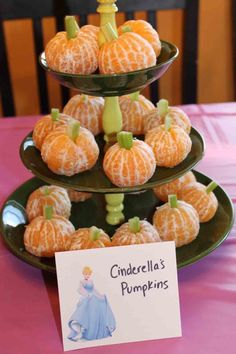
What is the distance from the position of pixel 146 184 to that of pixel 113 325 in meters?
0.21

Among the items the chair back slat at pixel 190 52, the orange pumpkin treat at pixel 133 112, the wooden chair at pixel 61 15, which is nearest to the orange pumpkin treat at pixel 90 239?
the orange pumpkin treat at pixel 133 112

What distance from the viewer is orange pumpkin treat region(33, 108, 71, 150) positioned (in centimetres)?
88

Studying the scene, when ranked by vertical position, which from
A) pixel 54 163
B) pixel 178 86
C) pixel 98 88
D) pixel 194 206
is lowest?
pixel 178 86

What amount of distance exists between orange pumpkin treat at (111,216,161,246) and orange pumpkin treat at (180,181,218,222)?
0.42 ft

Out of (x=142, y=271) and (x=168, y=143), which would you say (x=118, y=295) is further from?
(x=168, y=143)

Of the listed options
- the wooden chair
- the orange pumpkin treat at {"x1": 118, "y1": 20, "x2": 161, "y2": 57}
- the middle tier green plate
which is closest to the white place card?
the middle tier green plate

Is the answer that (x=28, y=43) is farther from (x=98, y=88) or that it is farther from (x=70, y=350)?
(x=70, y=350)

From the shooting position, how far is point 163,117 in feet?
2.95

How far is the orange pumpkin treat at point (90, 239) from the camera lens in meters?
0.81

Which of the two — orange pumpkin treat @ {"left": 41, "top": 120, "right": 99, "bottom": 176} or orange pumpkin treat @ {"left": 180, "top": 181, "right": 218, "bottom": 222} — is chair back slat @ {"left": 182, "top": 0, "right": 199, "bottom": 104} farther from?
orange pumpkin treat @ {"left": 41, "top": 120, "right": 99, "bottom": 176}

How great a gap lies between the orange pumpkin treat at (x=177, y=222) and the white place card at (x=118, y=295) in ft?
0.43

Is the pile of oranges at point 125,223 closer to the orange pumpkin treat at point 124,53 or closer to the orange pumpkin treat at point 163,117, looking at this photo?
the orange pumpkin treat at point 163,117

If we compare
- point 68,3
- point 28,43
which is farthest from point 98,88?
point 28,43

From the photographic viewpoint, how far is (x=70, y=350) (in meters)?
0.74
